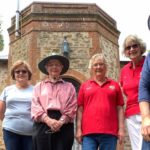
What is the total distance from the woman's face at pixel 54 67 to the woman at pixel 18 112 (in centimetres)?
41

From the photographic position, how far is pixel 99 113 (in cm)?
436

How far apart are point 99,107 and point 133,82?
0.53 m

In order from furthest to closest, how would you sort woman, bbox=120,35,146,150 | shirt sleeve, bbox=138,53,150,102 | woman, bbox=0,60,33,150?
woman, bbox=0,60,33,150, woman, bbox=120,35,146,150, shirt sleeve, bbox=138,53,150,102

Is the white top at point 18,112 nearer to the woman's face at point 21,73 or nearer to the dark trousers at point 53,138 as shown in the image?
the woman's face at point 21,73

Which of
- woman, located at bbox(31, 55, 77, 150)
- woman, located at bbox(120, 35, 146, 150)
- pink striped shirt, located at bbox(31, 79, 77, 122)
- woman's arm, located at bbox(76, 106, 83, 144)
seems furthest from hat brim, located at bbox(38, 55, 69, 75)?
woman, located at bbox(120, 35, 146, 150)

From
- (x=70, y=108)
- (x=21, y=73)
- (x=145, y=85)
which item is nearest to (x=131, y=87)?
(x=70, y=108)

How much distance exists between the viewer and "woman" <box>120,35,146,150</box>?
4332 mm

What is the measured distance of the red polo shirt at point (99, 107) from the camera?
4328mm

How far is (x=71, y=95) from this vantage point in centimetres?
447

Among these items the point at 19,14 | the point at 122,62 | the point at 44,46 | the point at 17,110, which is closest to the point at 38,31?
the point at 44,46

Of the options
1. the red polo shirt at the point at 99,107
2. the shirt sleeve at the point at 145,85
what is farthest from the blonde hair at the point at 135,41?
the shirt sleeve at the point at 145,85

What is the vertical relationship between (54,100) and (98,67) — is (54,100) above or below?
below

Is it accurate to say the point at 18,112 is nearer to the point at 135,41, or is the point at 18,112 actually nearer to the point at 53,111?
the point at 53,111

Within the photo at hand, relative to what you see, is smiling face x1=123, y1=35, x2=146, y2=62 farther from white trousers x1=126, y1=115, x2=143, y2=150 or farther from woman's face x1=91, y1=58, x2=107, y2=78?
white trousers x1=126, y1=115, x2=143, y2=150
